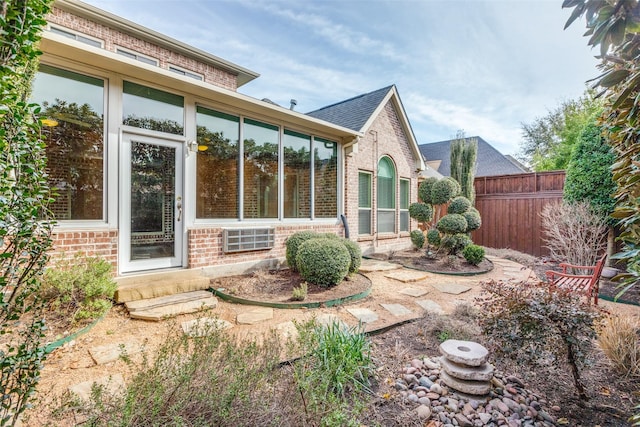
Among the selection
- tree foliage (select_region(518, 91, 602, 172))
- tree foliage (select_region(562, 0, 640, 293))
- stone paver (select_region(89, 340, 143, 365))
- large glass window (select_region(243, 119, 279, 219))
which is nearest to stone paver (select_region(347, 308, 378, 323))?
stone paver (select_region(89, 340, 143, 365))

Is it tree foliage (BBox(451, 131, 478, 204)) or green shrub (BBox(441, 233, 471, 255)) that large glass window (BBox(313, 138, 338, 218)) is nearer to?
green shrub (BBox(441, 233, 471, 255))

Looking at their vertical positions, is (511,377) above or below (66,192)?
below

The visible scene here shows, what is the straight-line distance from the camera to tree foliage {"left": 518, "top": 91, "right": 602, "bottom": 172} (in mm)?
18078

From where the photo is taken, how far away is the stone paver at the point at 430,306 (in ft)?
13.8

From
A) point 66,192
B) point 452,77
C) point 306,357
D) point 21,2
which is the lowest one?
point 306,357

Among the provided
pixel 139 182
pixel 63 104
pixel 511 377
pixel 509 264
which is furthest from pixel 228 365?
pixel 509 264

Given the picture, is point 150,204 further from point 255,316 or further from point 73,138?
point 255,316

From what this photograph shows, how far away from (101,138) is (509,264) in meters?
9.51

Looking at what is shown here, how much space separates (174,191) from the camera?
491 cm

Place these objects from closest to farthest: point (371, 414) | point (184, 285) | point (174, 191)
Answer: point (371, 414) → point (184, 285) → point (174, 191)

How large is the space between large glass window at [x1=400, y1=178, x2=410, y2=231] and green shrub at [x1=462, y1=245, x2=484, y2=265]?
260 centimetres

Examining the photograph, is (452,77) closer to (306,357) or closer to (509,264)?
(509,264)

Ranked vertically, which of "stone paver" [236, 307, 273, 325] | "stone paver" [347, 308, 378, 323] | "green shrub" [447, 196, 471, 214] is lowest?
"stone paver" [347, 308, 378, 323]

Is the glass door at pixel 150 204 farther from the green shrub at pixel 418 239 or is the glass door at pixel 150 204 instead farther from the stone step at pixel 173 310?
the green shrub at pixel 418 239
